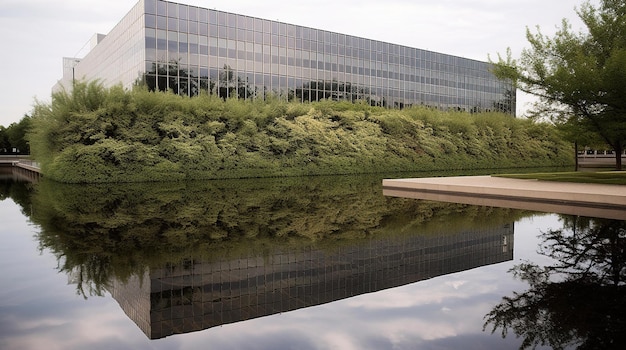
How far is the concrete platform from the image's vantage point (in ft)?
39.5

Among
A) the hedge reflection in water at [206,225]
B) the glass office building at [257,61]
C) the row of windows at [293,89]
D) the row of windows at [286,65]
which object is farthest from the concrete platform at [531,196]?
the row of windows at [286,65]

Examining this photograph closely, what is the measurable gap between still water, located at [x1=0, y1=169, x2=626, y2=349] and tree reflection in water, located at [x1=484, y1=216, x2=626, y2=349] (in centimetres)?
2

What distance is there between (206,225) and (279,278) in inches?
189

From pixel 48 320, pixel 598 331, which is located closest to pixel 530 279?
pixel 598 331

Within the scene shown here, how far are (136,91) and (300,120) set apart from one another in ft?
37.9

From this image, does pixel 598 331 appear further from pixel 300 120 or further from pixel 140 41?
pixel 140 41

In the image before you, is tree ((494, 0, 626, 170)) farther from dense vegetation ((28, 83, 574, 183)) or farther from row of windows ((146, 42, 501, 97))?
row of windows ((146, 42, 501, 97))

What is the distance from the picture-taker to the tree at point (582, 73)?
1606 cm

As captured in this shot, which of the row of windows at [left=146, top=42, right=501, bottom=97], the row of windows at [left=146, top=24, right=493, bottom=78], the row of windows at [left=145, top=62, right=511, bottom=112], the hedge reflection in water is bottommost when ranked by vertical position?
the hedge reflection in water

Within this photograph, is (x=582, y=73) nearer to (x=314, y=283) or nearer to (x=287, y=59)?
(x=314, y=283)

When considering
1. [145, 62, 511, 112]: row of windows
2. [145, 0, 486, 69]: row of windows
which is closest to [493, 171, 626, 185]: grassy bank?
[145, 62, 511, 112]: row of windows

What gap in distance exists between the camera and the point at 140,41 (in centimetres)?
3922

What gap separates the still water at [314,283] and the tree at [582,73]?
24.9 ft

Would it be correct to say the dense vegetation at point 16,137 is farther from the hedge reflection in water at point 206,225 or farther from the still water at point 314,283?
the still water at point 314,283
